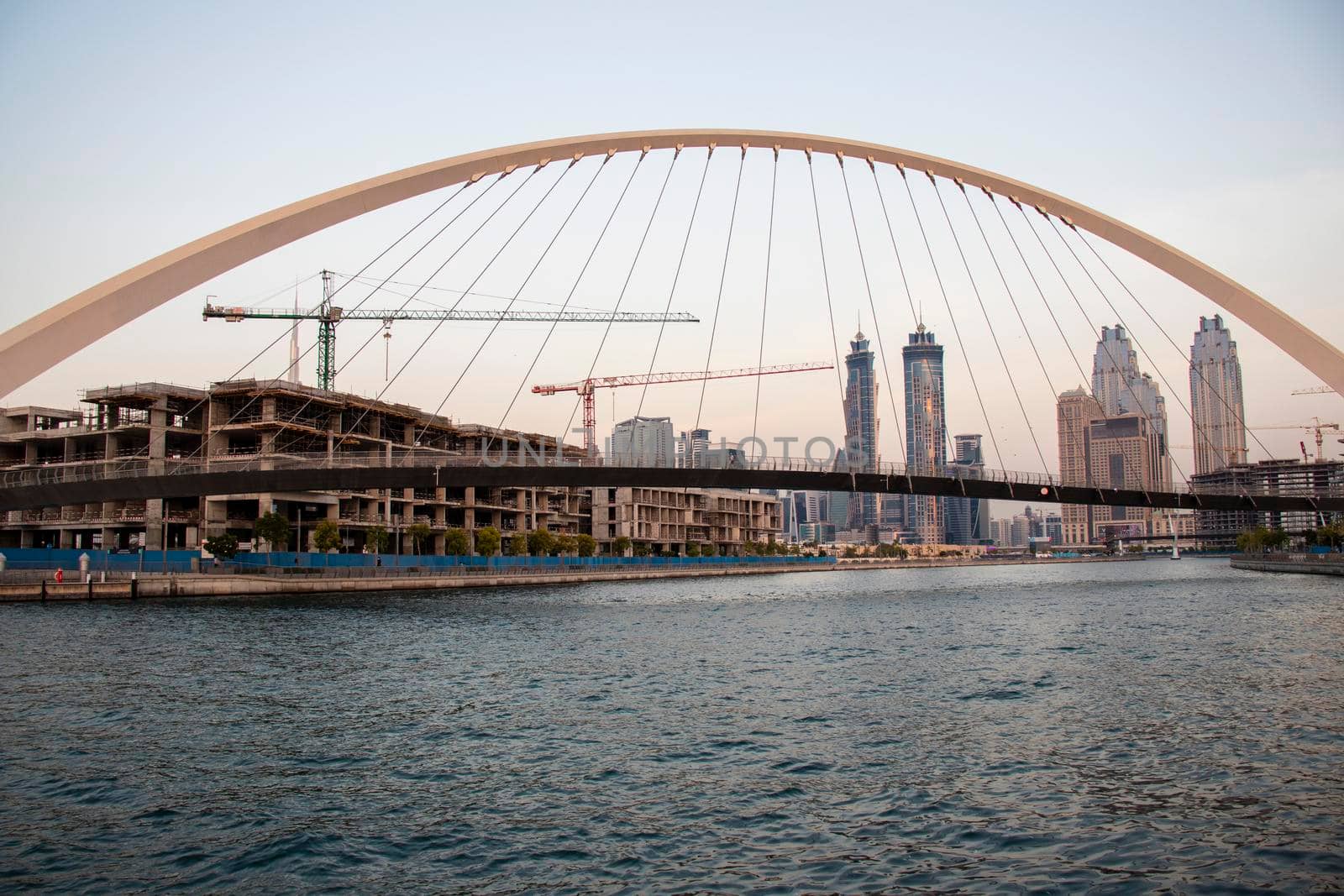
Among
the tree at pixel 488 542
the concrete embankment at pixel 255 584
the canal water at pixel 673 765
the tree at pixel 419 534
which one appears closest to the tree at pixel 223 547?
the concrete embankment at pixel 255 584

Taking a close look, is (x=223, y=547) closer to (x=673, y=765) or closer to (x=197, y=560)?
(x=197, y=560)

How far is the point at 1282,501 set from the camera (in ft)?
230

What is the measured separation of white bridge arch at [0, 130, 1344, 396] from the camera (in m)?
15.5

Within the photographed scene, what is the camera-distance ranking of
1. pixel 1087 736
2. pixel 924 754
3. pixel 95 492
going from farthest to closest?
1. pixel 95 492
2. pixel 1087 736
3. pixel 924 754

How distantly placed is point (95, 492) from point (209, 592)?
958 cm

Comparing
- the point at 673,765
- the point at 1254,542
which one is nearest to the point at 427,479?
the point at 673,765

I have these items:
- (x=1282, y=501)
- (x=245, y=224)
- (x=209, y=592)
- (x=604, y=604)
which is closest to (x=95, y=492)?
(x=209, y=592)

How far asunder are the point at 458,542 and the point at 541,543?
13.6 metres

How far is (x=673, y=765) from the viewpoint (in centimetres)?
1562

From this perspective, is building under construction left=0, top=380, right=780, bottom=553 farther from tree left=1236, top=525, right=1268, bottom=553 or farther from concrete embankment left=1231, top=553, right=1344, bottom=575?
tree left=1236, top=525, right=1268, bottom=553

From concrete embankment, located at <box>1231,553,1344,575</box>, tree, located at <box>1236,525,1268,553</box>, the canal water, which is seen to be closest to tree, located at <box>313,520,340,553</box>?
the canal water

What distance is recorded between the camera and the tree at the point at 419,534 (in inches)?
3504

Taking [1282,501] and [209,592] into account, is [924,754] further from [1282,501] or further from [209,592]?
[1282,501]

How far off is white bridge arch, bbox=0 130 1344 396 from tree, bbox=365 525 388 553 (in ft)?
163
